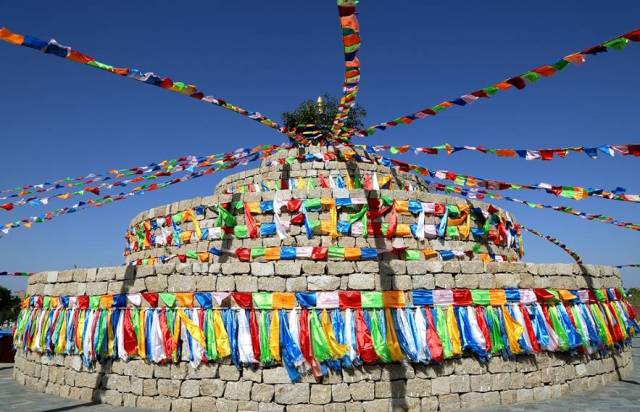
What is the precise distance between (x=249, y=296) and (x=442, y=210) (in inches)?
250

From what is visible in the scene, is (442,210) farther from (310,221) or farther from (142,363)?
(142,363)

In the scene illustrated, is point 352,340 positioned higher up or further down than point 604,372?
higher up

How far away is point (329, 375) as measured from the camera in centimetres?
775

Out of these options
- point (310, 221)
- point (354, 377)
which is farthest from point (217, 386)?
point (310, 221)

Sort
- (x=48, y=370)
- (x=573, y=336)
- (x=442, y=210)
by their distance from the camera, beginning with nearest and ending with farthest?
1. (x=573, y=336)
2. (x=48, y=370)
3. (x=442, y=210)

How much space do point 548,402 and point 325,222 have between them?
6222mm

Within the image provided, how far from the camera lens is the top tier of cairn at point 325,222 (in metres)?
10.8

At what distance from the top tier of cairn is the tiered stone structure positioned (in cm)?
151

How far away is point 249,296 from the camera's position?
26.9ft

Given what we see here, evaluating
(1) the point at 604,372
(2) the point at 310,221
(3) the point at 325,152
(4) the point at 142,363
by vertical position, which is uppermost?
(3) the point at 325,152

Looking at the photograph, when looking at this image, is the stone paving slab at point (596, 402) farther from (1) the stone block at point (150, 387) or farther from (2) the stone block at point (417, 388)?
(1) the stone block at point (150, 387)

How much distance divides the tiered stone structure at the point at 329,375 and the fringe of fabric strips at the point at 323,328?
0.64 ft

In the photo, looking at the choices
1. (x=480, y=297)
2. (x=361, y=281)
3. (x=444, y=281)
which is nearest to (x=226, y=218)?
(x=361, y=281)

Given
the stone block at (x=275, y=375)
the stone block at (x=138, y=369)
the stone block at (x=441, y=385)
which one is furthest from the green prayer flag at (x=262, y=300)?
the stone block at (x=441, y=385)
